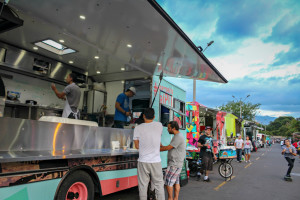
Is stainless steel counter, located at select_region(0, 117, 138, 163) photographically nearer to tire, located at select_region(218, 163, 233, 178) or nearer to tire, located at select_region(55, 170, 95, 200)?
tire, located at select_region(55, 170, 95, 200)

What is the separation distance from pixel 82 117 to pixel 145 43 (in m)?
4.67

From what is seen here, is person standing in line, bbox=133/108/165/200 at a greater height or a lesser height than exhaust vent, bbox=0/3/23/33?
lesser

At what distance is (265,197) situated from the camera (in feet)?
20.7

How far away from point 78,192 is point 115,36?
2.82 meters

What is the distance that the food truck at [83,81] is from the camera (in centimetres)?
320

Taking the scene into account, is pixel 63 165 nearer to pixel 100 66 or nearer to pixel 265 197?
pixel 100 66

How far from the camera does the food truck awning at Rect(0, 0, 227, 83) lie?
11.5 feet

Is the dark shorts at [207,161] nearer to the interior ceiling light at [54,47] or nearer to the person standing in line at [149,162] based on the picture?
the person standing in line at [149,162]

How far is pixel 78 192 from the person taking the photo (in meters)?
3.80

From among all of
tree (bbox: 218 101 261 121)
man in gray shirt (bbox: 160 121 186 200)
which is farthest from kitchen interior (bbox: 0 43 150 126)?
tree (bbox: 218 101 261 121)

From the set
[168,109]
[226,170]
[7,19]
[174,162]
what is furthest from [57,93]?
[226,170]

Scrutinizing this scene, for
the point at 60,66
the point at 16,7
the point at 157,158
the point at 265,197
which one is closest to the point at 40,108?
the point at 60,66

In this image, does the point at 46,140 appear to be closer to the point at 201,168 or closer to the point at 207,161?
the point at 207,161

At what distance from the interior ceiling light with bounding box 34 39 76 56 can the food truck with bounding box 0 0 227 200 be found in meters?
0.03
